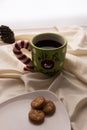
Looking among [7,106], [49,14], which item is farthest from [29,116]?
[49,14]

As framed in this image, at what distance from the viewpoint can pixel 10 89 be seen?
19.2 inches

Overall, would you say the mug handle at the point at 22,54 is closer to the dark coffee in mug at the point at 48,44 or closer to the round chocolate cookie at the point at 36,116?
the dark coffee in mug at the point at 48,44

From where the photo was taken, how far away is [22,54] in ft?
1.65

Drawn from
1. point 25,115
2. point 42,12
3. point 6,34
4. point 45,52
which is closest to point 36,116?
point 25,115

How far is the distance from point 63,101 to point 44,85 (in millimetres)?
61

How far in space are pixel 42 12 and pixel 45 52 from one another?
0.33 m

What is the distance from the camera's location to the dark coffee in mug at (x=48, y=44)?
50 centimetres

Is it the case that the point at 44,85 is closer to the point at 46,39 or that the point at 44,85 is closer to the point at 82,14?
the point at 46,39

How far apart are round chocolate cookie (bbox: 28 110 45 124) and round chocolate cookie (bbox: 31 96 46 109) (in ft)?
0.03

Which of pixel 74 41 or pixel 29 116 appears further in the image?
pixel 74 41

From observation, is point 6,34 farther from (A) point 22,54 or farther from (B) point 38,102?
(B) point 38,102

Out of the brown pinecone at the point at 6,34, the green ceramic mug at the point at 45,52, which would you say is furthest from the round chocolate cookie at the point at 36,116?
the brown pinecone at the point at 6,34

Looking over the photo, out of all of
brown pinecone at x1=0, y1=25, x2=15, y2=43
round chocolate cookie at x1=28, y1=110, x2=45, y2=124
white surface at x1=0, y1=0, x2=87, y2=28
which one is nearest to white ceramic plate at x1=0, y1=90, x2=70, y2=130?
round chocolate cookie at x1=28, y1=110, x2=45, y2=124

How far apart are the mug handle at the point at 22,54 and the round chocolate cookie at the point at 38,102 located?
102mm
